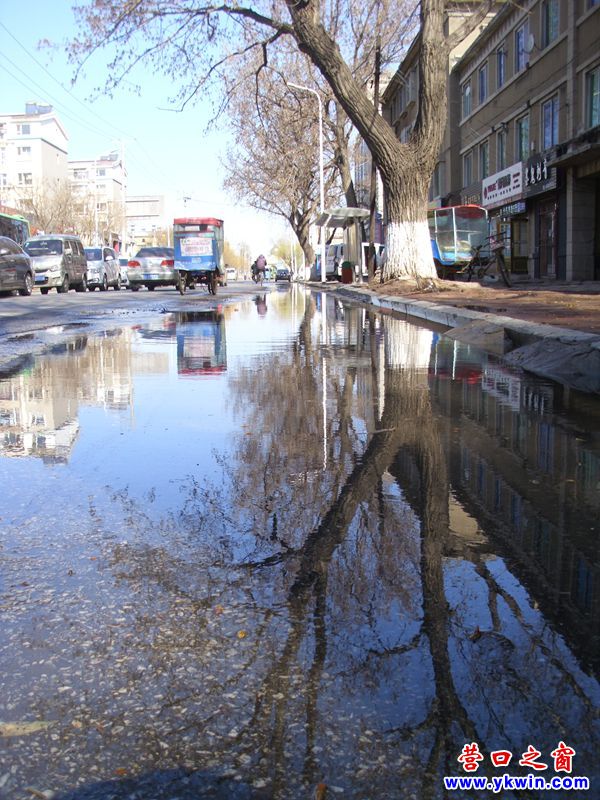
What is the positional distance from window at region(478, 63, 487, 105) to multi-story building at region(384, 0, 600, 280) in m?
0.04

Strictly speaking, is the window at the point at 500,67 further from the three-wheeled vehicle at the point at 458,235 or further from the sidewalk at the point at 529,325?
the sidewalk at the point at 529,325

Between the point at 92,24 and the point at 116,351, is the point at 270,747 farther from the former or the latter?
the point at 92,24

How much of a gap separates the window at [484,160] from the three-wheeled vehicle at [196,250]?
1311 centimetres

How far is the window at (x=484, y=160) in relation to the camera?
35.9 meters

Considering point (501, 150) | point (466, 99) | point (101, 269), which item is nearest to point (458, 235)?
point (501, 150)

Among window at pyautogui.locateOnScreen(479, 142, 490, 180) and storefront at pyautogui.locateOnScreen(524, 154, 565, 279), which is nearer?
storefront at pyautogui.locateOnScreen(524, 154, 565, 279)

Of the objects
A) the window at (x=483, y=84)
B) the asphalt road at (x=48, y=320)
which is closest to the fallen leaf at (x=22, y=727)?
the asphalt road at (x=48, y=320)

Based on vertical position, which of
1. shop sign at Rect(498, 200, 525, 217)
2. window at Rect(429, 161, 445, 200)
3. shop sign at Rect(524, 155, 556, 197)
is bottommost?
shop sign at Rect(498, 200, 525, 217)

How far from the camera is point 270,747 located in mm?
1805

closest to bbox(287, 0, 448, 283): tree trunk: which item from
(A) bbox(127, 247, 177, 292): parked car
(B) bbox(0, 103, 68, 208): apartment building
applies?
(A) bbox(127, 247, 177, 292): parked car

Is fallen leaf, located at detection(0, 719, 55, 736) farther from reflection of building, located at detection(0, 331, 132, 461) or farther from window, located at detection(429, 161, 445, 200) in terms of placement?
window, located at detection(429, 161, 445, 200)

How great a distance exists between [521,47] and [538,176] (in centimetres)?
612

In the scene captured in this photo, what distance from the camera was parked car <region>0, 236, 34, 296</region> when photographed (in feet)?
76.5

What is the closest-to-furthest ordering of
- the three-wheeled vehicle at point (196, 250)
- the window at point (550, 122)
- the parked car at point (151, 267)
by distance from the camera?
the window at point (550, 122) → the three-wheeled vehicle at point (196, 250) → the parked car at point (151, 267)
